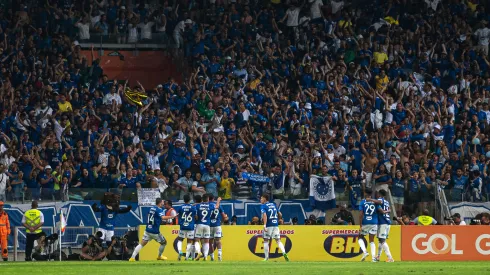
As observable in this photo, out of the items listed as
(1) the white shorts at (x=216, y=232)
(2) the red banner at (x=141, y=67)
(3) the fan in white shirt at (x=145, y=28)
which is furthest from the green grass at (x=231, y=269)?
(3) the fan in white shirt at (x=145, y=28)

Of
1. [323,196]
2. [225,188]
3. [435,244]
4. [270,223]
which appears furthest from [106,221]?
[435,244]

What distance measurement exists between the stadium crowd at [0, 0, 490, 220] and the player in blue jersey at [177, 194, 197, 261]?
7.41ft

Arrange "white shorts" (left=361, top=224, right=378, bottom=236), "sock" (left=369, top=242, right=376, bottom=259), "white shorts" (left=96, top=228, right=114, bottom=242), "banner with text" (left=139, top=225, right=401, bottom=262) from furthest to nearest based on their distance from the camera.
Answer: "banner with text" (left=139, top=225, right=401, bottom=262), "white shorts" (left=96, top=228, right=114, bottom=242), "white shorts" (left=361, top=224, right=378, bottom=236), "sock" (left=369, top=242, right=376, bottom=259)

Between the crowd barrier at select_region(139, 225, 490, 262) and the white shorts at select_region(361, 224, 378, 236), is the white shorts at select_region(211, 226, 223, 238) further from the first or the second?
the white shorts at select_region(361, 224, 378, 236)

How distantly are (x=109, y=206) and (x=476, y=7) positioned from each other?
19.6 metres

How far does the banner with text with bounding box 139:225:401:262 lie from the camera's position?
34469mm

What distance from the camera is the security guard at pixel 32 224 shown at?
33375 millimetres

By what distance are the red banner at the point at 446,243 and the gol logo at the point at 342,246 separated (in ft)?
4.91

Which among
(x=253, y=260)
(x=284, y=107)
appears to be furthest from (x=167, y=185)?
(x=284, y=107)

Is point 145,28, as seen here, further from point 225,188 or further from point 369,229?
point 369,229

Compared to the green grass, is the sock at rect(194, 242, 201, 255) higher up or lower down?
higher up

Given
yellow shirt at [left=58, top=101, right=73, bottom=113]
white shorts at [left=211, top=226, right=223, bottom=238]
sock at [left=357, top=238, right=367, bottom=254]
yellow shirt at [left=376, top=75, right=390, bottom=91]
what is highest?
yellow shirt at [left=376, top=75, right=390, bottom=91]

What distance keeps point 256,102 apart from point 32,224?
34.1ft

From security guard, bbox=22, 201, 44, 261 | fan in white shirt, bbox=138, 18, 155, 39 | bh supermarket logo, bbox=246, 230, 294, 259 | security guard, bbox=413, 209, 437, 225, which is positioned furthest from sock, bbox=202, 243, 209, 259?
fan in white shirt, bbox=138, 18, 155, 39
